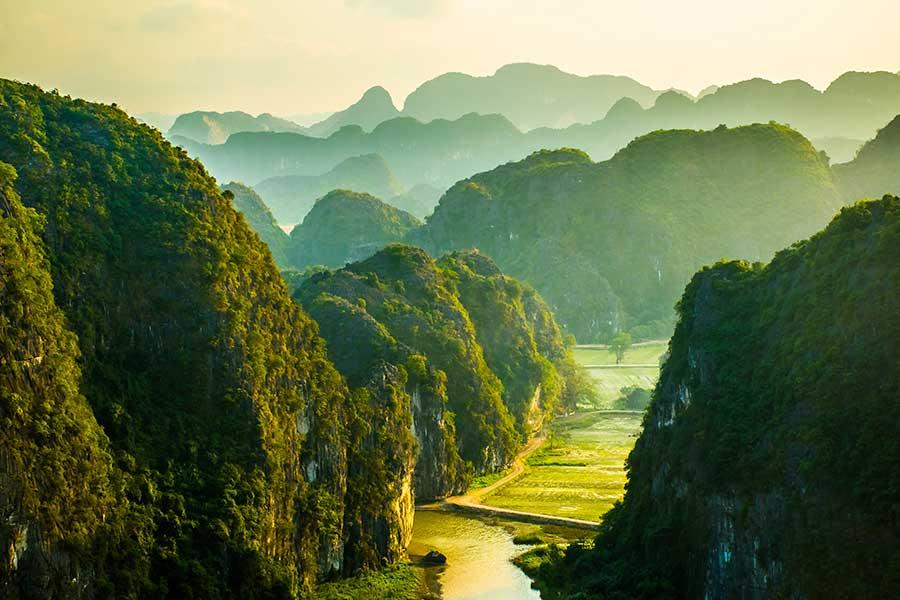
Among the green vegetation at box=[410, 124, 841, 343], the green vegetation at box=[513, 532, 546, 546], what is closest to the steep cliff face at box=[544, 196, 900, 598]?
the green vegetation at box=[513, 532, 546, 546]

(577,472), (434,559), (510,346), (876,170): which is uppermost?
(876,170)

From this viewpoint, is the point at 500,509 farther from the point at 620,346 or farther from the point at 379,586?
the point at 620,346

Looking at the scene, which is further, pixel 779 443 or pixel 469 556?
pixel 469 556

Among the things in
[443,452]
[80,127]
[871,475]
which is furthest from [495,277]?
[871,475]

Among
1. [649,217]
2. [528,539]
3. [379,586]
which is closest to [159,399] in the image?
[379,586]

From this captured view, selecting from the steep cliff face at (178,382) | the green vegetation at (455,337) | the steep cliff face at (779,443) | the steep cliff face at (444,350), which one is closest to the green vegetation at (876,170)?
the steep cliff face at (444,350)
